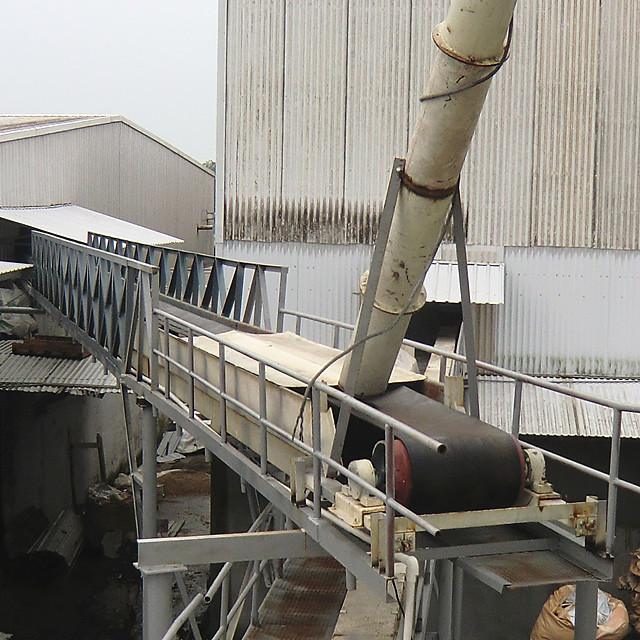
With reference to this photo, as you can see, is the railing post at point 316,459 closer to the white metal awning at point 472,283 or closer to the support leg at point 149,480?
the support leg at point 149,480

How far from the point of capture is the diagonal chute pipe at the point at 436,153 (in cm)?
490

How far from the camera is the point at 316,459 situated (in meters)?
6.01

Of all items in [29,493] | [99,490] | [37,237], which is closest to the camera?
[37,237]

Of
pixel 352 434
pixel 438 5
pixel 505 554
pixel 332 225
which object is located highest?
pixel 438 5

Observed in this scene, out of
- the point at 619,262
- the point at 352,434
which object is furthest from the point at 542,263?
the point at 352,434

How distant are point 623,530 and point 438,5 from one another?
884 cm

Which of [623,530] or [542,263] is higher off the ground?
[542,263]

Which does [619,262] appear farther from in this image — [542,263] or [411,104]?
[411,104]

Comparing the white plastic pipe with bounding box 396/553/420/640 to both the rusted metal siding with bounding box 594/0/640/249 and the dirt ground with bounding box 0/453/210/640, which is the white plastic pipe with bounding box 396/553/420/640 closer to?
the rusted metal siding with bounding box 594/0/640/249

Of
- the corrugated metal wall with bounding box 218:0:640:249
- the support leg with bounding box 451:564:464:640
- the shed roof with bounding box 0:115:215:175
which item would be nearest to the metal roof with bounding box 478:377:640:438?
the corrugated metal wall with bounding box 218:0:640:249

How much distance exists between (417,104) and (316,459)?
9008mm

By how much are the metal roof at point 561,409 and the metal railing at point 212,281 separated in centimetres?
367

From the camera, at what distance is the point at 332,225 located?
1419cm

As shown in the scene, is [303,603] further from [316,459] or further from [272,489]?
[316,459]
